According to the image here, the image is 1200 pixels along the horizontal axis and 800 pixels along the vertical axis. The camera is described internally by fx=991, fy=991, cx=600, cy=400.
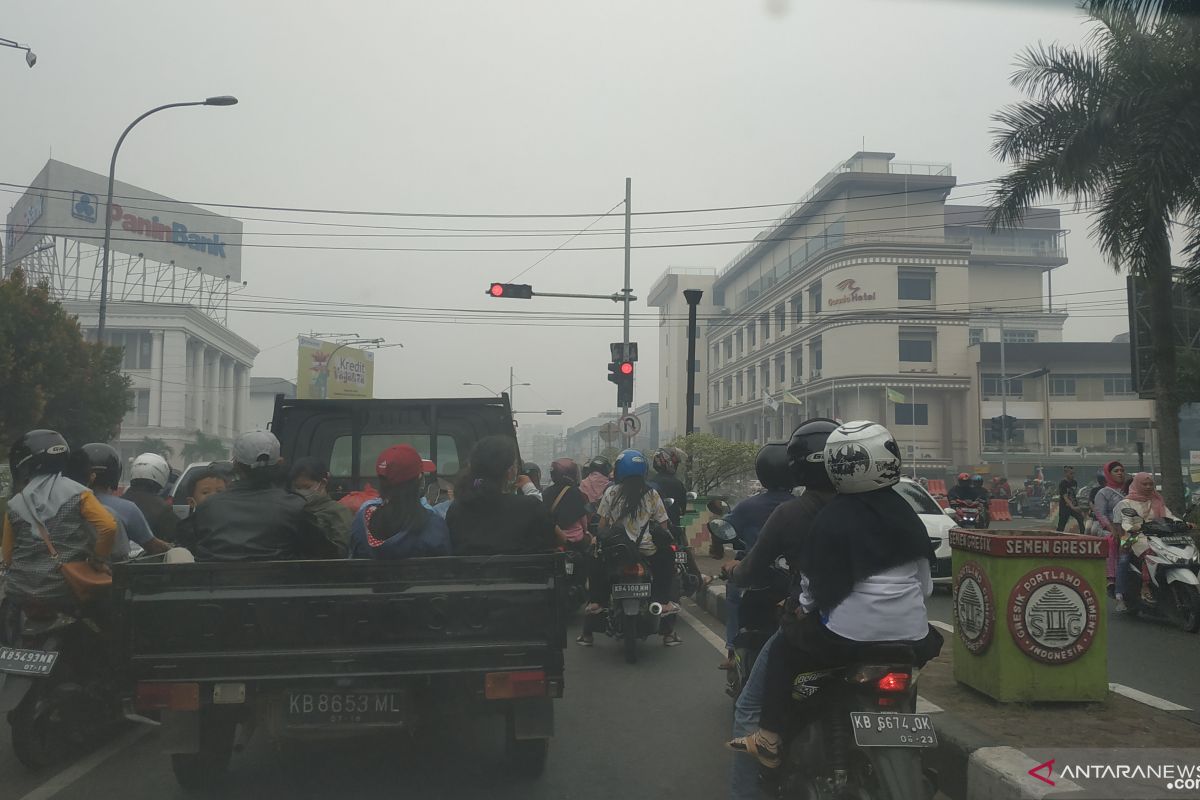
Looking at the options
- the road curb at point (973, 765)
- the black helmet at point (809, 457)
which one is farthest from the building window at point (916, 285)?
the black helmet at point (809, 457)

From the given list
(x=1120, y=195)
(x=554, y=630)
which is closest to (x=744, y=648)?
(x=554, y=630)

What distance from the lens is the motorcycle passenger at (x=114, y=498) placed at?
5.88m

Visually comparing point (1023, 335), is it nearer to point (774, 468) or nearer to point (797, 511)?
point (774, 468)

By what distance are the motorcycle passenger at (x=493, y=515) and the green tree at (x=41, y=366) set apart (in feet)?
76.5

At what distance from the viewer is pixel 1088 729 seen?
5336mm

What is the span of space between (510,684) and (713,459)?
18.9m

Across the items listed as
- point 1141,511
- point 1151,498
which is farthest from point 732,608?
point 1151,498

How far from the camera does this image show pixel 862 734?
130 inches

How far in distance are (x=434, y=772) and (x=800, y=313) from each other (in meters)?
64.1

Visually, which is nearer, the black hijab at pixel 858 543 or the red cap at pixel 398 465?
the black hijab at pixel 858 543

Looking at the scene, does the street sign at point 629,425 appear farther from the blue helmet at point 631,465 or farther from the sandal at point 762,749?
the sandal at point 762,749

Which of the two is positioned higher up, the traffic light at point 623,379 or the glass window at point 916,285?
the glass window at point 916,285

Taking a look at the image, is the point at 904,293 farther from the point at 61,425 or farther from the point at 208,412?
the point at 208,412

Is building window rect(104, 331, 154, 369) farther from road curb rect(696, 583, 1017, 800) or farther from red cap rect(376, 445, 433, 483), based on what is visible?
road curb rect(696, 583, 1017, 800)
